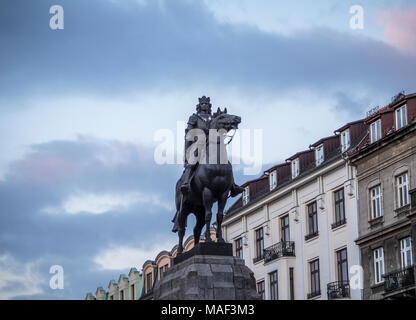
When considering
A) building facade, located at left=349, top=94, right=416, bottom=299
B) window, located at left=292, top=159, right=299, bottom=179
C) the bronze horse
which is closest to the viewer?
the bronze horse

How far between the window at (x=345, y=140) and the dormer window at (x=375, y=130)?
8.97 ft

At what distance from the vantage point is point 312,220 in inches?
2584

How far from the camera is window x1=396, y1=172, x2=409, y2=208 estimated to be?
5650 cm

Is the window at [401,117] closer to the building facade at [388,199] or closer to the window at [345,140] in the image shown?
the building facade at [388,199]

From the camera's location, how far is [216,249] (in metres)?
27.7

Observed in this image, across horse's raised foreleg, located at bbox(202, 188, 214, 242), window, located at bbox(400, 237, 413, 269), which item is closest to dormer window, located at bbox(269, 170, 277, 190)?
window, located at bbox(400, 237, 413, 269)

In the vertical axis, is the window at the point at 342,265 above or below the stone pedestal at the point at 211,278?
above

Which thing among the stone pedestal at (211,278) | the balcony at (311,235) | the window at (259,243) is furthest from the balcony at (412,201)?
the stone pedestal at (211,278)

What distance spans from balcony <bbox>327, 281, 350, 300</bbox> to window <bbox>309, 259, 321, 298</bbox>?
2.72 meters

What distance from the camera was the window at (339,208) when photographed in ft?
205

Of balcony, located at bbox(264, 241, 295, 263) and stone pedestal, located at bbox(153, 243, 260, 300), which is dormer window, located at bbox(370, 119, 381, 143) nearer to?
balcony, located at bbox(264, 241, 295, 263)

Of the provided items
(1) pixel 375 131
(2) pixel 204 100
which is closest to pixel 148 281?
(1) pixel 375 131

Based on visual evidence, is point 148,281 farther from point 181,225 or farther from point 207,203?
point 207,203
